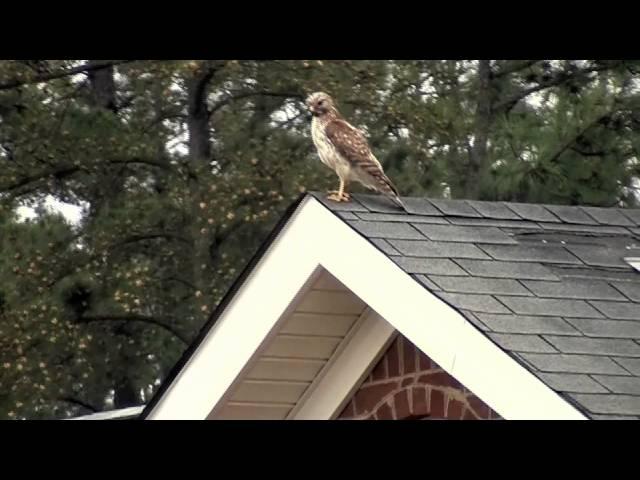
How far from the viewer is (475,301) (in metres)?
5.72

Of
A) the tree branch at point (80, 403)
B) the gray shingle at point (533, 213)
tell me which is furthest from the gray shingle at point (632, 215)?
the tree branch at point (80, 403)

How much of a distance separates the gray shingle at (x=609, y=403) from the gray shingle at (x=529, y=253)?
3.42 feet

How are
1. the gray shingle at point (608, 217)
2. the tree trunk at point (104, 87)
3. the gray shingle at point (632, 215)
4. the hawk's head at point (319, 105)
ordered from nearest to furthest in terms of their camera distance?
the gray shingle at point (608, 217), the gray shingle at point (632, 215), the hawk's head at point (319, 105), the tree trunk at point (104, 87)

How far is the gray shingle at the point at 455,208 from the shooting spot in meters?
6.66

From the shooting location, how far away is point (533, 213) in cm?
716

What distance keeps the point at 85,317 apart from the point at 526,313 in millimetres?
14454

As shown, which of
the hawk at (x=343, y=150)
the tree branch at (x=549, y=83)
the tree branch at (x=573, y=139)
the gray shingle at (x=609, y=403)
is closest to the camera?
the gray shingle at (x=609, y=403)

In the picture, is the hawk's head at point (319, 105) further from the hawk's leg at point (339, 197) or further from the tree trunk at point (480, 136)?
→ the tree trunk at point (480, 136)

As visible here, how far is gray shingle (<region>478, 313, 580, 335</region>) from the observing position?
18.2 feet

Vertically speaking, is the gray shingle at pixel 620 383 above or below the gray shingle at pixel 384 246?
below

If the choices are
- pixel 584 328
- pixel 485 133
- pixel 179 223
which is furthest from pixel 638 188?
pixel 584 328

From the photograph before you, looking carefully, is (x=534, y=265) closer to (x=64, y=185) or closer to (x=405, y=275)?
(x=405, y=275)

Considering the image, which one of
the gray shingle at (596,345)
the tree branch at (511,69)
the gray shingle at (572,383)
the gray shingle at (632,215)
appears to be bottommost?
the gray shingle at (572,383)

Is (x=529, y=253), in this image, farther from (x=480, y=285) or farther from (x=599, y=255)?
(x=480, y=285)
